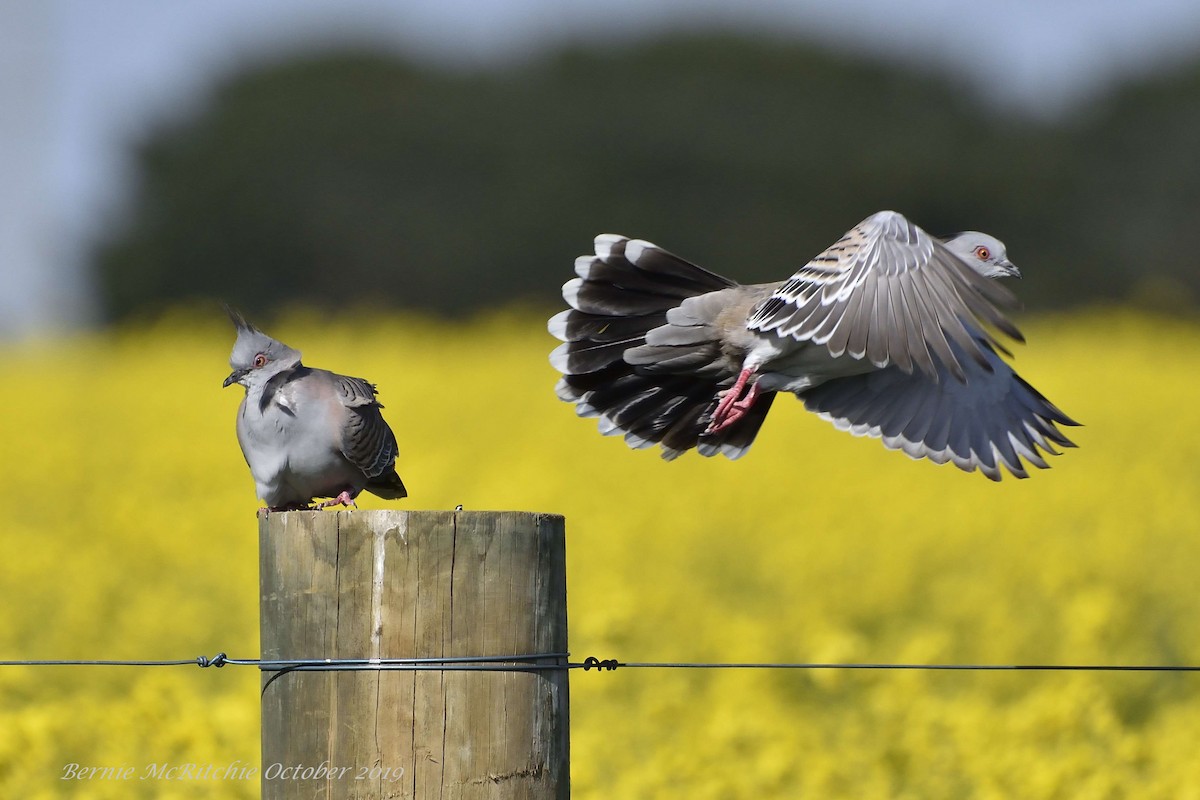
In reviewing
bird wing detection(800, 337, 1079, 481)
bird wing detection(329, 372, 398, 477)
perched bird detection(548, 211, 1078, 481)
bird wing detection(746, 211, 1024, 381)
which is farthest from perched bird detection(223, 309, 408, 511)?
bird wing detection(800, 337, 1079, 481)

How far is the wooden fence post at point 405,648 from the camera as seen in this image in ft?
9.38

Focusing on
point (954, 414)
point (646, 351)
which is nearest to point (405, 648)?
point (646, 351)

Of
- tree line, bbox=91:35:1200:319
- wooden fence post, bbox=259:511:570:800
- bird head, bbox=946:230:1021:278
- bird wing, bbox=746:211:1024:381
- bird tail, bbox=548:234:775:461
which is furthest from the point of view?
tree line, bbox=91:35:1200:319

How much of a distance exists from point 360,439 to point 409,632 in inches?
34.3

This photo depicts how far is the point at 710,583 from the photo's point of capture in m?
8.64

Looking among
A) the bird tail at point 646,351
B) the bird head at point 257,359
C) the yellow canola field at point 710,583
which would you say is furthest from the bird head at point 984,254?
the bird head at point 257,359

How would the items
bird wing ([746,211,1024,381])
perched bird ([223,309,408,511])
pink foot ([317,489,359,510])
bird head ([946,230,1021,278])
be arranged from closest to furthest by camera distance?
perched bird ([223,309,408,511]) → pink foot ([317,489,359,510]) → bird wing ([746,211,1024,381]) → bird head ([946,230,1021,278])

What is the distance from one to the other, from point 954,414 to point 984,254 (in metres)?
0.50

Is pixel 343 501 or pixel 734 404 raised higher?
pixel 734 404

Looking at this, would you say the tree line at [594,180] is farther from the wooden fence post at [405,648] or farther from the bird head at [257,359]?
the wooden fence post at [405,648]

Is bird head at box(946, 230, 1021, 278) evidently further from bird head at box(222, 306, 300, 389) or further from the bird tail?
bird head at box(222, 306, 300, 389)

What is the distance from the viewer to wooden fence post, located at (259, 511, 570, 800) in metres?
2.86

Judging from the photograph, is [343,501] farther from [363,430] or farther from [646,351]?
[646,351]

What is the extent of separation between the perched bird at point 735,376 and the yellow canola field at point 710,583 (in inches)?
32.9
